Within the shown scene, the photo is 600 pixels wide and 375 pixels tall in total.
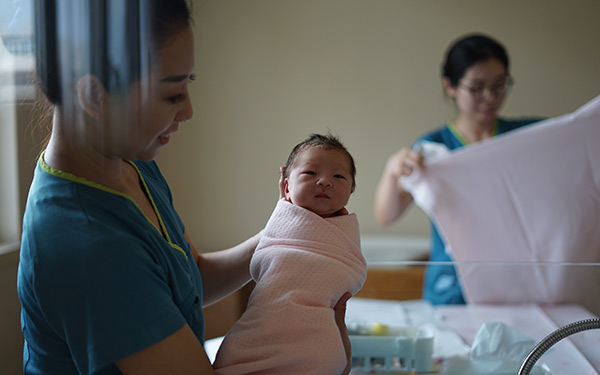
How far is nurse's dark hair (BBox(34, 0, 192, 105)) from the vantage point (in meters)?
0.44

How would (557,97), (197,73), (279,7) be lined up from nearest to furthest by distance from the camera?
(197,73) < (279,7) < (557,97)

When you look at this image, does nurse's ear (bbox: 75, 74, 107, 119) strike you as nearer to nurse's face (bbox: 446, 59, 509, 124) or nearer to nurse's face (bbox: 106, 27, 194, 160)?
nurse's face (bbox: 106, 27, 194, 160)

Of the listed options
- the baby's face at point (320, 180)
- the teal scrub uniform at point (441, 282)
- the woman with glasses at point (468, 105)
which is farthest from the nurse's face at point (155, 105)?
the woman with glasses at point (468, 105)

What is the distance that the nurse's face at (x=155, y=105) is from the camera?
431 mm

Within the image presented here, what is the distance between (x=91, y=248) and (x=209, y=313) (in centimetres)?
22

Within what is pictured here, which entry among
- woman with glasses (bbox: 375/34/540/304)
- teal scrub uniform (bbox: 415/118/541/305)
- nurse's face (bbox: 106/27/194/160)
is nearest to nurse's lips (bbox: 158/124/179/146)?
nurse's face (bbox: 106/27/194/160)

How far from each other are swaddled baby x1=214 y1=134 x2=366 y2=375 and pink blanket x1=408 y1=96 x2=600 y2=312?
1.20 ft

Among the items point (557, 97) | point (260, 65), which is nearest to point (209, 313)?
point (260, 65)

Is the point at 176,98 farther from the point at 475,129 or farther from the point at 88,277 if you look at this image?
the point at 475,129

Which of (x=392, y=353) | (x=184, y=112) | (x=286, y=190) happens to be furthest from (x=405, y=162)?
(x=184, y=112)

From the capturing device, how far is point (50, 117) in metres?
0.46

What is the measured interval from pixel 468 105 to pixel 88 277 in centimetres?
93

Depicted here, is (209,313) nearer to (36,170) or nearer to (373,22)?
(36,170)

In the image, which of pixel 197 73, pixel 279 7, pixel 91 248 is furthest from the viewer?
pixel 279 7
